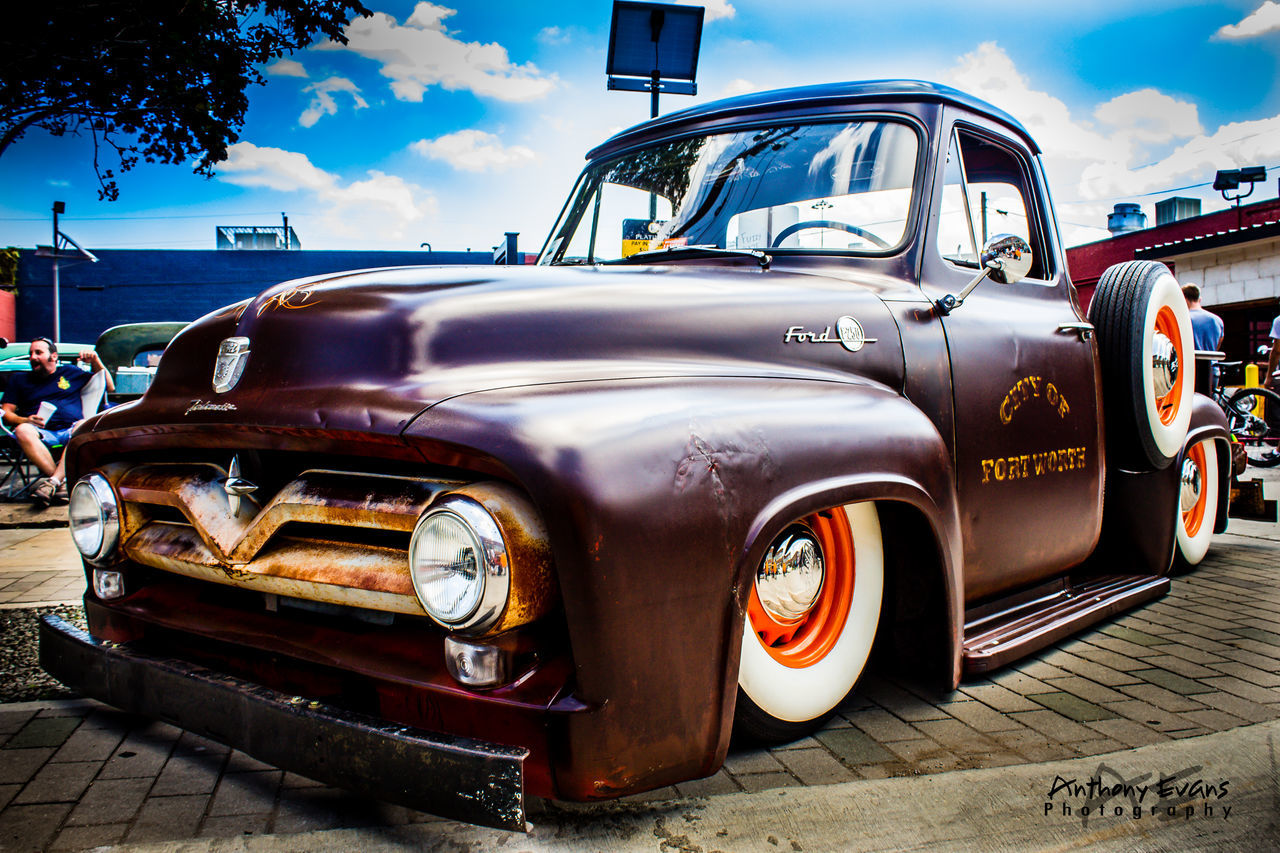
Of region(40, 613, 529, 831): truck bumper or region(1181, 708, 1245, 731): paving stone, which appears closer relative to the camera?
region(40, 613, 529, 831): truck bumper

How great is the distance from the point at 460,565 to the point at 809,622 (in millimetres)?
1114

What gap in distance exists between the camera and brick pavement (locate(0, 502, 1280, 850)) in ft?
6.28

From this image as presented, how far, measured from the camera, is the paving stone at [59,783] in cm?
202

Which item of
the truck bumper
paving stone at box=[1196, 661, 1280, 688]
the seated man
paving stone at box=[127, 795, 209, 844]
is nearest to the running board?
paving stone at box=[1196, 661, 1280, 688]

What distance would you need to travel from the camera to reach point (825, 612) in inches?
88.1

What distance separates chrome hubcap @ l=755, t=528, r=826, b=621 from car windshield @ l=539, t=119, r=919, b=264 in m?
1.01

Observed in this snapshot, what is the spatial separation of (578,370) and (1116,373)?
2396 millimetres

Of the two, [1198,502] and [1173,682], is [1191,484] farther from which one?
[1173,682]

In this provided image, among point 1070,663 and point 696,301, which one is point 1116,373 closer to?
point 1070,663

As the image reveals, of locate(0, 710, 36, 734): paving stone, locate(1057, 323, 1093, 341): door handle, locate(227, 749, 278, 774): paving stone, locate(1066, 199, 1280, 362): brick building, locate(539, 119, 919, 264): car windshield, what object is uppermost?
locate(1066, 199, 1280, 362): brick building

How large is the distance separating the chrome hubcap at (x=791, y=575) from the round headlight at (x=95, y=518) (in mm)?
1602

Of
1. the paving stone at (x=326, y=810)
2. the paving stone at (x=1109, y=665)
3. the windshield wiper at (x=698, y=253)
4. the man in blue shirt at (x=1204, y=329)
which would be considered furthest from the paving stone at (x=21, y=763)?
the man in blue shirt at (x=1204, y=329)

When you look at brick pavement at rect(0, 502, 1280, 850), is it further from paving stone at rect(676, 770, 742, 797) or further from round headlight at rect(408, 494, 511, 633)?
round headlight at rect(408, 494, 511, 633)

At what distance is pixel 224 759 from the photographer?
2232mm
